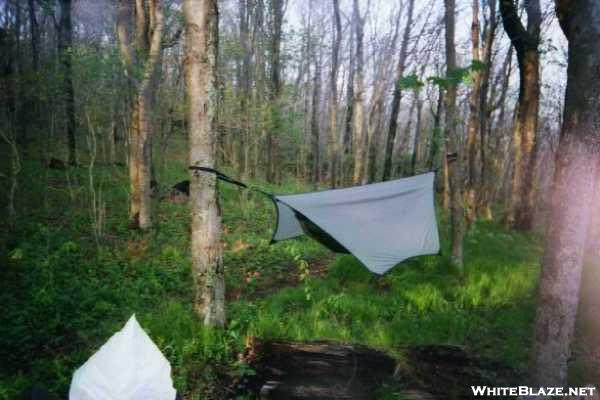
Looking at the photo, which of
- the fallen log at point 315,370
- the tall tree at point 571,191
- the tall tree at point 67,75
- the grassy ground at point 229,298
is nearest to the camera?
the tall tree at point 571,191

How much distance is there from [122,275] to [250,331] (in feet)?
7.50

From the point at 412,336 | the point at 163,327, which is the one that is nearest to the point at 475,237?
the point at 412,336

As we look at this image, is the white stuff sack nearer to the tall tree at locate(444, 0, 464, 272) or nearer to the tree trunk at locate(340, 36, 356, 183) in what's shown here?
the tall tree at locate(444, 0, 464, 272)

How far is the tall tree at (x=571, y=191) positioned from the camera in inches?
77.1

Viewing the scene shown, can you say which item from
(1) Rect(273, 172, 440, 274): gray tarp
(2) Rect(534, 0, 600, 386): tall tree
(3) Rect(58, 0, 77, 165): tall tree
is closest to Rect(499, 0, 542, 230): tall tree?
(1) Rect(273, 172, 440, 274): gray tarp

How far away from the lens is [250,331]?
9.74 feet

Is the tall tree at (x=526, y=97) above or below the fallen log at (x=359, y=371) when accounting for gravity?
above

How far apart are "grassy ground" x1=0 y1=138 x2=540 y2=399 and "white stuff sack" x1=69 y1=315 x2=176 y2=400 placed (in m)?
0.75

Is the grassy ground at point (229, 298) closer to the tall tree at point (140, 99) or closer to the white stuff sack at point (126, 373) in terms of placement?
the tall tree at point (140, 99)

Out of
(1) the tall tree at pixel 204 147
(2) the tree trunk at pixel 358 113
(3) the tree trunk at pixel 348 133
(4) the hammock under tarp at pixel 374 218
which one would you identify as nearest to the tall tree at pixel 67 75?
(1) the tall tree at pixel 204 147

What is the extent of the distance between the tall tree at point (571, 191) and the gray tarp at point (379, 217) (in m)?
1.18

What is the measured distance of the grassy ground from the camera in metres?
2.76

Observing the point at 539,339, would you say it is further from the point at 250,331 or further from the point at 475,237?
the point at 475,237

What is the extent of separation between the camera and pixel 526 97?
646 cm
